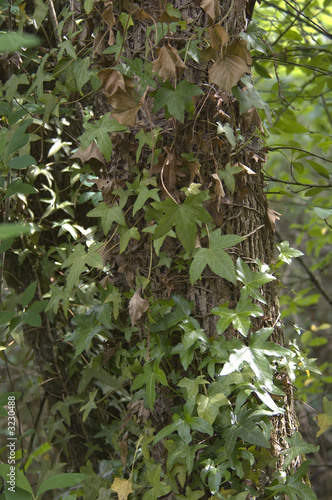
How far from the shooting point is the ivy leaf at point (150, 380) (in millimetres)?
1144

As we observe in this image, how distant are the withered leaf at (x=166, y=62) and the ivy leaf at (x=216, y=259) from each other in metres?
0.42

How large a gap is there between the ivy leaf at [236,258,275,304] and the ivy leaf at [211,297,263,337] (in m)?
0.03

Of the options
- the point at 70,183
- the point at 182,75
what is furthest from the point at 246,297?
the point at 70,183

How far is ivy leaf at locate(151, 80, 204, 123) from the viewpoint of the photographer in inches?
44.3

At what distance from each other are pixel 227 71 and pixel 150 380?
2.71 ft

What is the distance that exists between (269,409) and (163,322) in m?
0.37

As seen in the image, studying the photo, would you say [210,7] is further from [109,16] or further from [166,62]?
[109,16]

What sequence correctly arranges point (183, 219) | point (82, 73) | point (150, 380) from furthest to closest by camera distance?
point (82, 73), point (150, 380), point (183, 219)

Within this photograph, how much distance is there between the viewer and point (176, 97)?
3.73 ft


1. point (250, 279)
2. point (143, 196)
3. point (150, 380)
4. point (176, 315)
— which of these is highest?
point (143, 196)

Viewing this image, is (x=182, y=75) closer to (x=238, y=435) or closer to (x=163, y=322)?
(x=163, y=322)

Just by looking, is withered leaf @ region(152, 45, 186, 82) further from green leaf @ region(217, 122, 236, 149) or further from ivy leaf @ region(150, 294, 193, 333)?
ivy leaf @ region(150, 294, 193, 333)

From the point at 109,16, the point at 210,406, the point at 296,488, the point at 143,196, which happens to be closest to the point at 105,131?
the point at 143,196

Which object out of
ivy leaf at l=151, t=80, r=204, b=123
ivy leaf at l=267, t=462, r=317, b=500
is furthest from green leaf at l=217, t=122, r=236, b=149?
ivy leaf at l=267, t=462, r=317, b=500
